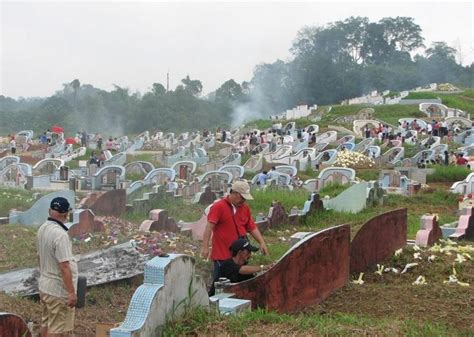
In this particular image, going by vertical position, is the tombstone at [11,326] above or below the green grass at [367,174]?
above

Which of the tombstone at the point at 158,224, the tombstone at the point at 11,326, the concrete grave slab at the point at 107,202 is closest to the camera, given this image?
the tombstone at the point at 11,326

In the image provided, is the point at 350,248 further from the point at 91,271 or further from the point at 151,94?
the point at 151,94

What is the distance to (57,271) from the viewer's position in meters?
5.05

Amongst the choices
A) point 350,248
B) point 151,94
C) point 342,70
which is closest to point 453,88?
point 342,70

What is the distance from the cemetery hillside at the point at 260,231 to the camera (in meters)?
4.89

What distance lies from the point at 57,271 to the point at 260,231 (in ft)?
24.5

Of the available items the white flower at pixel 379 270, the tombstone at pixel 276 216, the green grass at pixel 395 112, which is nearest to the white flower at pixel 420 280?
the white flower at pixel 379 270

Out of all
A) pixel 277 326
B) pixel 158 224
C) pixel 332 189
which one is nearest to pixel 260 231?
pixel 158 224

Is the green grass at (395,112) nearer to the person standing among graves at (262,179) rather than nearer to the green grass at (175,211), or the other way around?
the person standing among graves at (262,179)

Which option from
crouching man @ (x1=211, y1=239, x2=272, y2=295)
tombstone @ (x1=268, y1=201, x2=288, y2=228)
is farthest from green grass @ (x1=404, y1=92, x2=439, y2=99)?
crouching man @ (x1=211, y1=239, x2=272, y2=295)

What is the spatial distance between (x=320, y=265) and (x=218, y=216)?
1202 millimetres

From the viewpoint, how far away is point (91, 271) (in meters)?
8.14

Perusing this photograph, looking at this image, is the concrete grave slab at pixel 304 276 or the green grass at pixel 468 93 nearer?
the concrete grave slab at pixel 304 276

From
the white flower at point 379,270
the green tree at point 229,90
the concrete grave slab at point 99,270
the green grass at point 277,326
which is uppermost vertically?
the green tree at point 229,90
